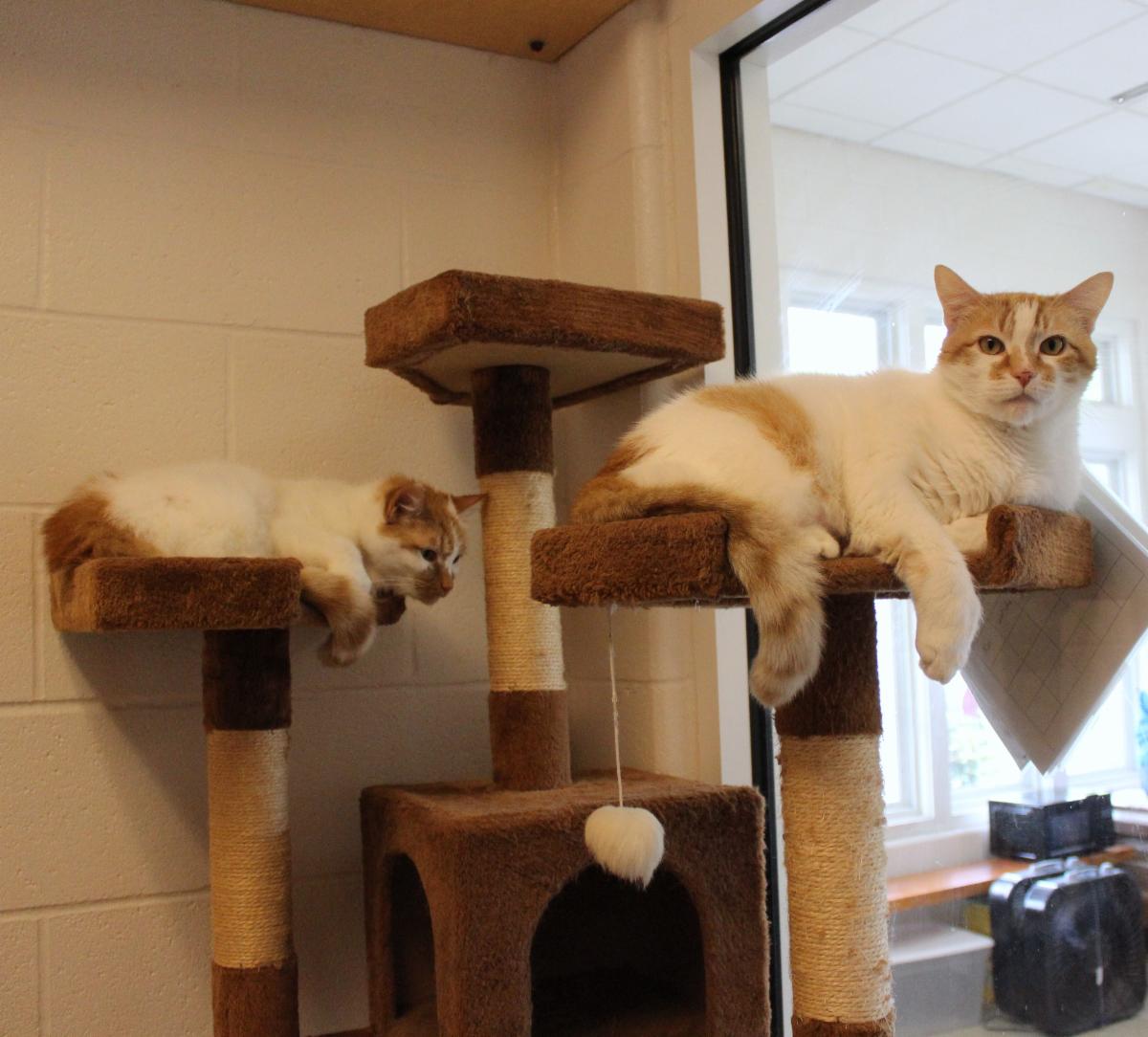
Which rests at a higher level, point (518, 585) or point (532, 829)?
point (518, 585)

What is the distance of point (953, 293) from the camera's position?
52.7 inches

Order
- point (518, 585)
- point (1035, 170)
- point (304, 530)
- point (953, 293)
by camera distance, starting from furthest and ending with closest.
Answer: point (518, 585), point (304, 530), point (1035, 170), point (953, 293)

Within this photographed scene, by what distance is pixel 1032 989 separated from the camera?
1.59 metres

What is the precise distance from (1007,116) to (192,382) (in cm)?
128

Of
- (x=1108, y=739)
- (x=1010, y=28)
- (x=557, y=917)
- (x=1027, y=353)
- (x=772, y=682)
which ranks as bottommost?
(x=557, y=917)

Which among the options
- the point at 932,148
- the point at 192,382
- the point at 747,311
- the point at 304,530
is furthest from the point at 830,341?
the point at 192,382

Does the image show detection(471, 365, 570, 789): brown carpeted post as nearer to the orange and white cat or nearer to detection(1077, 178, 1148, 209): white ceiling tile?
the orange and white cat

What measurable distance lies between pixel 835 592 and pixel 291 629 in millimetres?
1048

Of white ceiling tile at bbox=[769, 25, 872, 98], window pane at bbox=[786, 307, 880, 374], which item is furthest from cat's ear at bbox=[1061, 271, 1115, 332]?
white ceiling tile at bbox=[769, 25, 872, 98]

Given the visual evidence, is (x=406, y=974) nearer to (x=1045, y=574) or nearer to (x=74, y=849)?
(x=74, y=849)

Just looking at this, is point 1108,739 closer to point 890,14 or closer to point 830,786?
point 830,786

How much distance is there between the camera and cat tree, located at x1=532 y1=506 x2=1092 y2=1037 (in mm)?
1260

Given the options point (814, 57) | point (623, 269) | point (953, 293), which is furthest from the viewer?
point (623, 269)

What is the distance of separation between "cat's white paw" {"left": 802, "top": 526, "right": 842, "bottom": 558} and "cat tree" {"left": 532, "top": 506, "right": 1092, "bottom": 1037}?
0.06 metres
